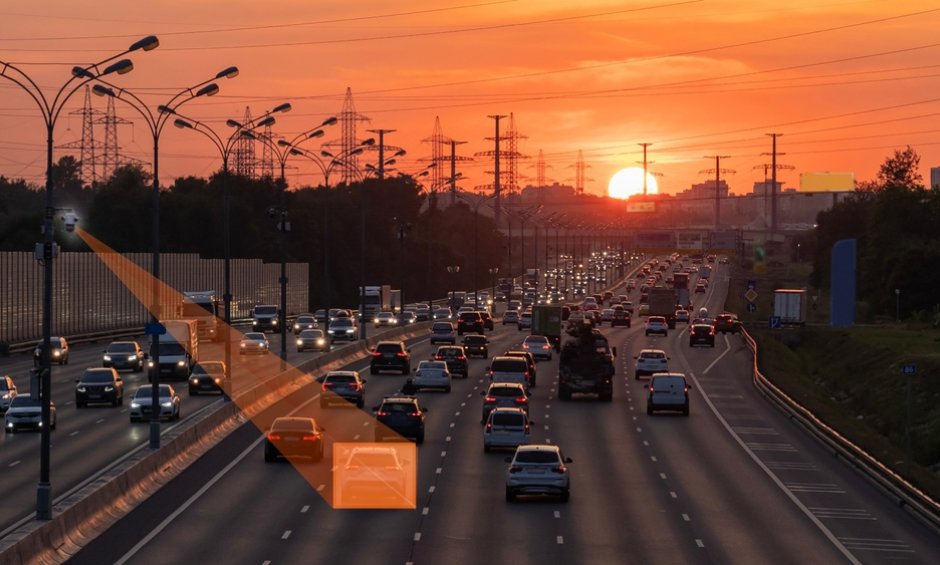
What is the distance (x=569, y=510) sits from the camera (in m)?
37.2

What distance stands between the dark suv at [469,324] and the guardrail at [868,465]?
51216 millimetres

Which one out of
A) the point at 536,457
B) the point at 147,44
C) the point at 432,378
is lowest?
the point at 432,378

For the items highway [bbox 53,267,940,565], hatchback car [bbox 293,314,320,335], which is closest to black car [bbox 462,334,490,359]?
hatchback car [bbox 293,314,320,335]

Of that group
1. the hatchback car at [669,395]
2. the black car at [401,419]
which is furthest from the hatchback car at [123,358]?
the black car at [401,419]

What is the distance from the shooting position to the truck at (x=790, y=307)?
12912 cm

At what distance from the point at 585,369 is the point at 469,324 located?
52.7 m

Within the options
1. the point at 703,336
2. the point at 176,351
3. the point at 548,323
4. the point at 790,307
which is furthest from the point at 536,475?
the point at 790,307

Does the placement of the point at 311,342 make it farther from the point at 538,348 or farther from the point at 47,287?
the point at 47,287

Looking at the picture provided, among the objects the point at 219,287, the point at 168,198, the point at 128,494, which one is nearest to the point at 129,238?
the point at 168,198

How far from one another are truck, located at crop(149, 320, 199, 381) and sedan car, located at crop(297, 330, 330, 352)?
22.4 m

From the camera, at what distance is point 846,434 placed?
5753 cm

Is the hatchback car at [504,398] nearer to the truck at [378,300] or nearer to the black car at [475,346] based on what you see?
the black car at [475,346]

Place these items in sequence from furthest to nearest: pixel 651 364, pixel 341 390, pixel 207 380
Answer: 1. pixel 651 364
2. pixel 207 380
3. pixel 341 390

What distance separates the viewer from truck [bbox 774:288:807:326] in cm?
12912
